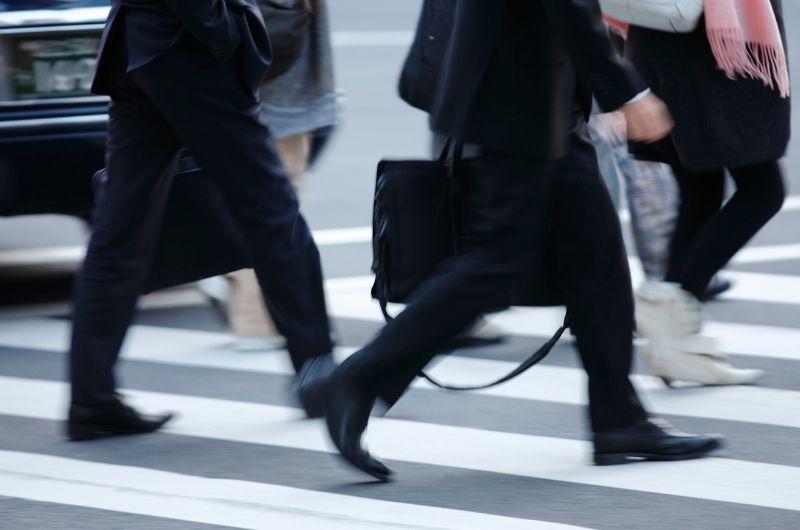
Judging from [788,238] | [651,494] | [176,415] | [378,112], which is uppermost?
[651,494]

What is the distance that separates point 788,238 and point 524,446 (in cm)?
343

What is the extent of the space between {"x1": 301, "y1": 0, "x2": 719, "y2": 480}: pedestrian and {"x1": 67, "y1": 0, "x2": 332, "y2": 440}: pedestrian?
0.54m

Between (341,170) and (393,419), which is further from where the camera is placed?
(341,170)

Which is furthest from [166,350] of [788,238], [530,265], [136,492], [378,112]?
[378,112]

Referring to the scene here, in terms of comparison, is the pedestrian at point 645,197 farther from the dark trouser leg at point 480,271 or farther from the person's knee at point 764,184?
the dark trouser leg at point 480,271

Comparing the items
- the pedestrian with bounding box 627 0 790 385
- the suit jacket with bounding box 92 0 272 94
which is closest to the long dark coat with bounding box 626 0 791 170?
the pedestrian with bounding box 627 0 790 385

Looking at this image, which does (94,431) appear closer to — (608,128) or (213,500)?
(213,500)

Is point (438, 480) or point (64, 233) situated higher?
point (438, 480)

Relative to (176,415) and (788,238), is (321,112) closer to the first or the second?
(176,415)

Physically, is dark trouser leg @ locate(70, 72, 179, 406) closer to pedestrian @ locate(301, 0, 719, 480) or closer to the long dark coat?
pedestrian @ locate(301, 0, 719, 480)

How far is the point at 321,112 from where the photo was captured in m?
5.43

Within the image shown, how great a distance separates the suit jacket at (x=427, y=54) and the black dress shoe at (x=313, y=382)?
873 mm

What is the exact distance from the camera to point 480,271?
12.9ft

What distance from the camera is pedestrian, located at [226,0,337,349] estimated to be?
17.6 feet
